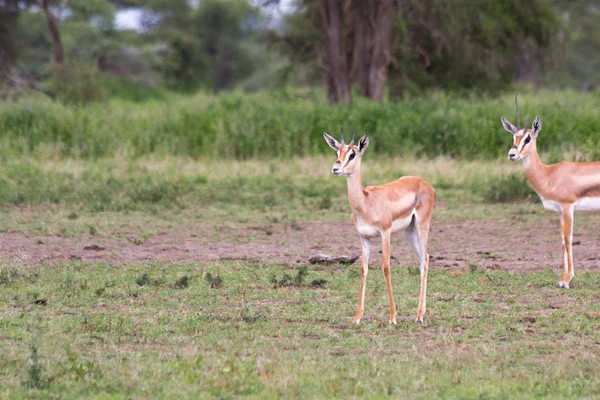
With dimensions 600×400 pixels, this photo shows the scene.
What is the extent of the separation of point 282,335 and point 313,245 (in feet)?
12.7

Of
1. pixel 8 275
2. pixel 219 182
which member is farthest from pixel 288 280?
pixel 219 182

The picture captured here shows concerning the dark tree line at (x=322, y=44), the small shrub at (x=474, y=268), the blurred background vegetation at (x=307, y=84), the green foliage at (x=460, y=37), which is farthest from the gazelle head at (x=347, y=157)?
the green foliage at (x=460, y=37)

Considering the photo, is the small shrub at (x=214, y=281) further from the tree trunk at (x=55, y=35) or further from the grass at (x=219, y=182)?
the tree trunk at (x=55, y=35)

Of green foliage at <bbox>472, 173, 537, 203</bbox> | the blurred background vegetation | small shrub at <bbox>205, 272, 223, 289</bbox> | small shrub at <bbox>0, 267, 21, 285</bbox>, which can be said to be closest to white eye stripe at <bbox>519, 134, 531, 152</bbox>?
small shrub at <bbox>205, 272, 223, 289</bbox>

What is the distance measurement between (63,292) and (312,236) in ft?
12.1

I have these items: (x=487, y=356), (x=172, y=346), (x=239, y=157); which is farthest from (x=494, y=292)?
(x=239, y=157)

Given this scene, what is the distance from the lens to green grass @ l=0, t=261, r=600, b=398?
5.00 m

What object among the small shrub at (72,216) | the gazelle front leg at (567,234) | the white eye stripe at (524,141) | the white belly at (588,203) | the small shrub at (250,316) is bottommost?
the small shrub at (72,216)

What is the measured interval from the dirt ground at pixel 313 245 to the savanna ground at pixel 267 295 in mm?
31

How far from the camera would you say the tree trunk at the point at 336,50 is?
2170 cm

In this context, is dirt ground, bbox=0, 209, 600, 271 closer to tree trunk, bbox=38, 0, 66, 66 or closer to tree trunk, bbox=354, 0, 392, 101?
tree trunk, bbox=354, 0, 392, 101

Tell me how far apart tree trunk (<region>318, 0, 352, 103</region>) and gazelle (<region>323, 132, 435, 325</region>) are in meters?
14.9

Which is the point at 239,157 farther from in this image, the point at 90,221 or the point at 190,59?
the point at 190,59

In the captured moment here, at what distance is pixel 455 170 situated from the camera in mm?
14812
